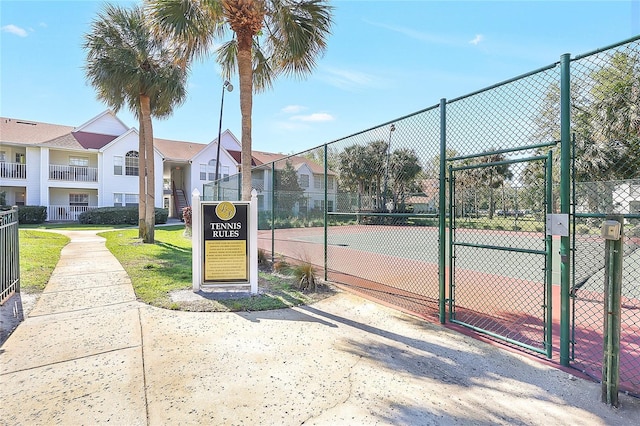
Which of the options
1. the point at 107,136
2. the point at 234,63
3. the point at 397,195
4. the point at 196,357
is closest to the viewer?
the point at 196,357

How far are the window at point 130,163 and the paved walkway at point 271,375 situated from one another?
26645mm

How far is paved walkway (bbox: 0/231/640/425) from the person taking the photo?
2848 mm

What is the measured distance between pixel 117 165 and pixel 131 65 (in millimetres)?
17941

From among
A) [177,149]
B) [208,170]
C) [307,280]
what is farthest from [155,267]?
[177,149]

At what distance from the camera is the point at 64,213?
26.9 meters

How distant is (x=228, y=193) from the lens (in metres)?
15.8

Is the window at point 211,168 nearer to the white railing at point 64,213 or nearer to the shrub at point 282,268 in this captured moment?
the white railing at point 64,213

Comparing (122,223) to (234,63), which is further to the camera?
(122,223)

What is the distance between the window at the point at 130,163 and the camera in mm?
28703

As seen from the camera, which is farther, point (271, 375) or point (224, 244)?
point (224, 244)

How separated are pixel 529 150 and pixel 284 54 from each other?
20.7 feet

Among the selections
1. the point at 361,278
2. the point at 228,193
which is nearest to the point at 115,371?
the point at 361,278

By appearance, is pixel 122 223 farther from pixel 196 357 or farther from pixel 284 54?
pixel 196 357

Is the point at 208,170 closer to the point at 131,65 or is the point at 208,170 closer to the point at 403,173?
the point at 131,65
